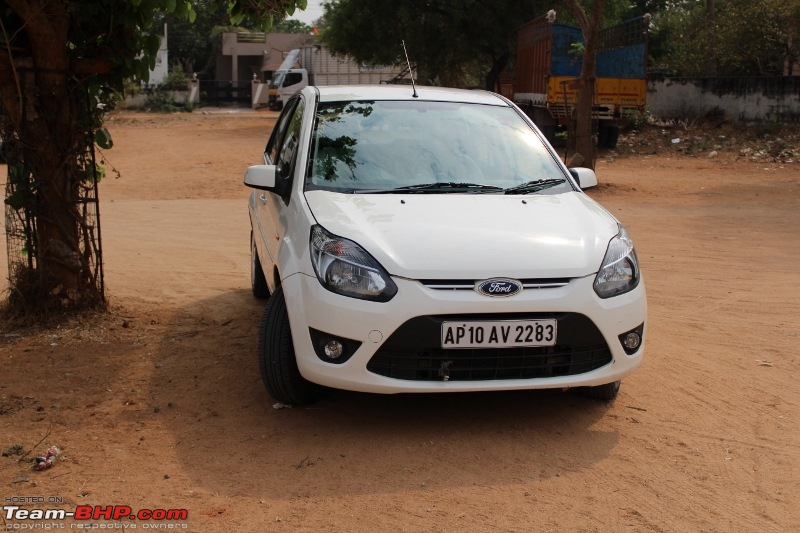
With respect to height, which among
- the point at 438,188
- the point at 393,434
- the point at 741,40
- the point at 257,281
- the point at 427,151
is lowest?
the point at 393,434

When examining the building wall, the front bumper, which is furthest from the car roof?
the building wall

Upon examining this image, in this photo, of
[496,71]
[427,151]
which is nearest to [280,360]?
[427,151]

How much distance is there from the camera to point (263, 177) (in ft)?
16.3

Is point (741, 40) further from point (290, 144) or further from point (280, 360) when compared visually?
point (280, 360)

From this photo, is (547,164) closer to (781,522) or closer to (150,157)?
(781,522)

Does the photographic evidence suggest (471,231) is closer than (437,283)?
No

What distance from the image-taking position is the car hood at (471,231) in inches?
159

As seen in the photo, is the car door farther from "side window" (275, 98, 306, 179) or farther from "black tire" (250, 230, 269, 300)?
"black tire" (250, 230, 269, 300)

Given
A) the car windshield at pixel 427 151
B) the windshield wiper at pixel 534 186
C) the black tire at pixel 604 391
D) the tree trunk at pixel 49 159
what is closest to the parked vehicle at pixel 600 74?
the car windshield at pixel 427 151

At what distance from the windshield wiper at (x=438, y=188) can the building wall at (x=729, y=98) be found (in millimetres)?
20959

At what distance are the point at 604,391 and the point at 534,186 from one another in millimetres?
1200

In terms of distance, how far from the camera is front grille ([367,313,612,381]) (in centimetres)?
397

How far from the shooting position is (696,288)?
750 centimetres

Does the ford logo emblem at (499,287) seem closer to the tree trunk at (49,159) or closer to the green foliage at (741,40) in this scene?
the tree trunk at (49,159)
